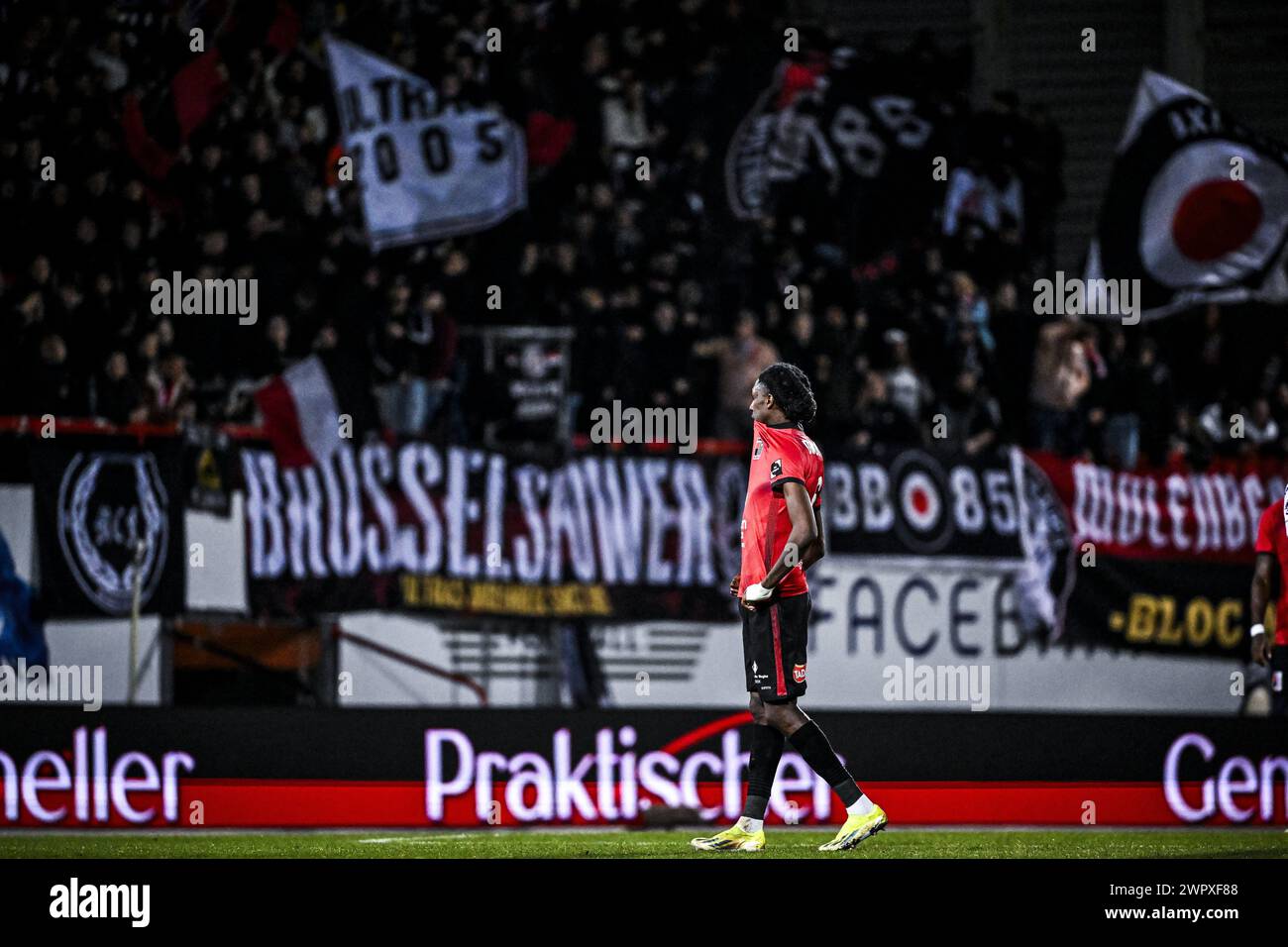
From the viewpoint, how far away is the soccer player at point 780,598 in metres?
7.97

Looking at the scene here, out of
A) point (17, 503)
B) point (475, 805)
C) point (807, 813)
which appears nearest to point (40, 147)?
point (17, 503)

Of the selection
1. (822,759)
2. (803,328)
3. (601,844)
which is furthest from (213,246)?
(822,759)

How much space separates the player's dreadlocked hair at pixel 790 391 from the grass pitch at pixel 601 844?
5.91 feet

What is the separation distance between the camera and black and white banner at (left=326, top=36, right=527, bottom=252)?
15.0 metres

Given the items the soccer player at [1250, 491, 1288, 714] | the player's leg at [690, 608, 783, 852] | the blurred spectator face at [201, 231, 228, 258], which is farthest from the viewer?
the blurred spectator face at [201, 231, 228, 258]

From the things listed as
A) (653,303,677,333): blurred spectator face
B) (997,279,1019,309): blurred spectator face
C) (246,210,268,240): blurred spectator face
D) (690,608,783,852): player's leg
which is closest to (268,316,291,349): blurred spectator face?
(246,210,268,240): blurred spectator face

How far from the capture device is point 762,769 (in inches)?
322

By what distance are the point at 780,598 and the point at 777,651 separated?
21 centimetres

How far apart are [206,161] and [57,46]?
1649 millimetres

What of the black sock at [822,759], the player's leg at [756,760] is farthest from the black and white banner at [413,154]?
the black sock at [822,759]

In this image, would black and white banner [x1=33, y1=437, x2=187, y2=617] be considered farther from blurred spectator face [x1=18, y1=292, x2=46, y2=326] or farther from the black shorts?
the black shorts

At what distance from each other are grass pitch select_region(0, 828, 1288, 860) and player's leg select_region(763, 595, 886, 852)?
267 mm

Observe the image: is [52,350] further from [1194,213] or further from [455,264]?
[1194,213]

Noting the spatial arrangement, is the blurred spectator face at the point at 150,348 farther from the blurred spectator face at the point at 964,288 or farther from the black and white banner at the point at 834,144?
the blurred spectator face at the point at 964,288
